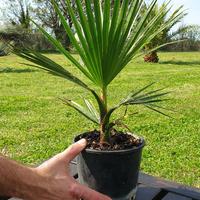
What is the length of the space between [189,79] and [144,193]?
9154 mm

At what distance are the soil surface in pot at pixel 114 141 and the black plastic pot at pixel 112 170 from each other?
2.0 inches

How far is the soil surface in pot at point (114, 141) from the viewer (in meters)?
1.72

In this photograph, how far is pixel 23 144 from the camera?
4.48 metres

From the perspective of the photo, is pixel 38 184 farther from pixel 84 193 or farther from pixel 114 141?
pixel 114 141

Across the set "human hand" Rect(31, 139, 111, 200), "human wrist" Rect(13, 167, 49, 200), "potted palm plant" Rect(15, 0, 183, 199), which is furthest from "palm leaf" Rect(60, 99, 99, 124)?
"human wrist" Rect(13, 167, 49, 200)

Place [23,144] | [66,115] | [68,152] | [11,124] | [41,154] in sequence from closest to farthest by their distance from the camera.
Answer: [68,152], [41,154], [23,144], [11,124], [66,115]

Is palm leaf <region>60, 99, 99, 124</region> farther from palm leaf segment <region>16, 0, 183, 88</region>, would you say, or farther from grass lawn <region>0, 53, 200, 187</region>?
grass lawn <region>0, 53, 200, 187</region>

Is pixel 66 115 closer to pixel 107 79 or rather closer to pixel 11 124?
pixel 11 124

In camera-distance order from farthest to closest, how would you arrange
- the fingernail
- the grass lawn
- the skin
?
the grass lawn, the fingernail, the skin

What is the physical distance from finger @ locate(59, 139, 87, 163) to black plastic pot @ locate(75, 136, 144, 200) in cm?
4

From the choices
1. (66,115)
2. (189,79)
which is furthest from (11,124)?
(189,79)

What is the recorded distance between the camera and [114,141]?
177cm

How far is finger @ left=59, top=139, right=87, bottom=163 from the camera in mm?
1530

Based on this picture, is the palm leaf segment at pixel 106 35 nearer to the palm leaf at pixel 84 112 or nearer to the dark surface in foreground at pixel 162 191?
the palm leaf at pixel 84 112
